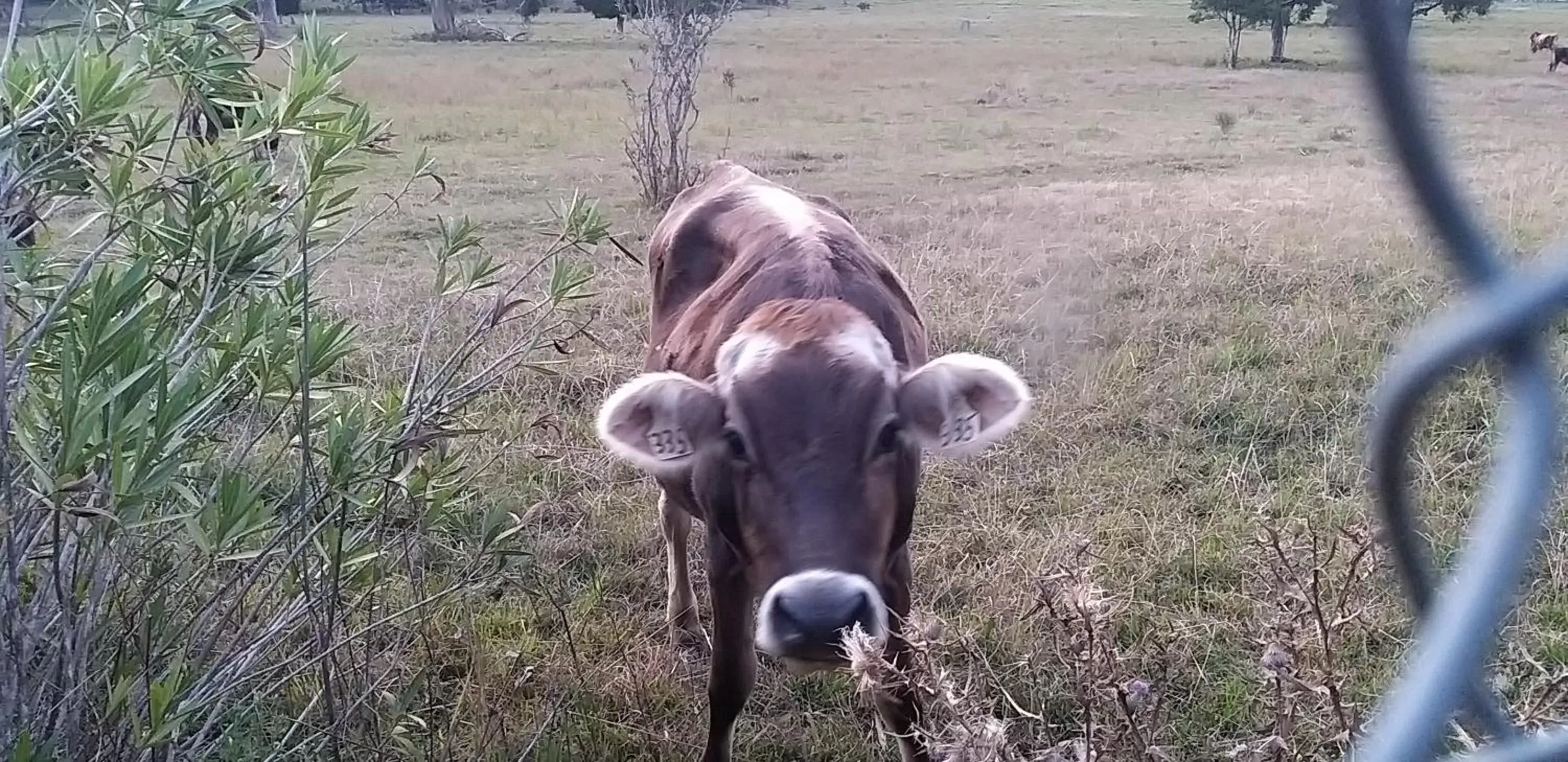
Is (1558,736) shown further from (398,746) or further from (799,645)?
(398,746)

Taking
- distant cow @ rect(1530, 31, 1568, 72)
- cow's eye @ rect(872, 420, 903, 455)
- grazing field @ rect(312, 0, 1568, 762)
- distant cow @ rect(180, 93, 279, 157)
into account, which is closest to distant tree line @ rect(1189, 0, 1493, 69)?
distant cow @ rect(1530, 31, 1568, 72)

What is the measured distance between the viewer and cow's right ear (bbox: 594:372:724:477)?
117 inches

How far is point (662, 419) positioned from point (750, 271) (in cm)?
86

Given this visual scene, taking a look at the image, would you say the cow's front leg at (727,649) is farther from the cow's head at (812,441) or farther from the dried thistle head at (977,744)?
the dried thistle head at (977,744)

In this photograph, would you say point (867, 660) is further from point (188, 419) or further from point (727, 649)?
point (727, 649)

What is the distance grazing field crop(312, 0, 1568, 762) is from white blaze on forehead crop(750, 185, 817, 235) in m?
1.23

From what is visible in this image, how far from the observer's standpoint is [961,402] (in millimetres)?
2975

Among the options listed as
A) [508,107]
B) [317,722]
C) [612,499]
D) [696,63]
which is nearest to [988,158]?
[696,63]

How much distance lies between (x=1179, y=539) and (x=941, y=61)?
76.9 feet

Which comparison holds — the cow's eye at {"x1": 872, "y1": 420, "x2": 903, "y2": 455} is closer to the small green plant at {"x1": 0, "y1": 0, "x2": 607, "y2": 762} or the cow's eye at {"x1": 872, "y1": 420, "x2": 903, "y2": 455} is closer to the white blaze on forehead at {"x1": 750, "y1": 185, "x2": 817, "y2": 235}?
the small green plant at {"x1": 0, "y1": 0, "x2": 607, "y2": 762}

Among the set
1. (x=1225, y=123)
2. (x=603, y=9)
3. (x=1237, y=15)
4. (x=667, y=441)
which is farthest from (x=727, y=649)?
(x=603, y=9)

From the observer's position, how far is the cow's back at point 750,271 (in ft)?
11.3

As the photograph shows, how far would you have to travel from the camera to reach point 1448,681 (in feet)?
2.13

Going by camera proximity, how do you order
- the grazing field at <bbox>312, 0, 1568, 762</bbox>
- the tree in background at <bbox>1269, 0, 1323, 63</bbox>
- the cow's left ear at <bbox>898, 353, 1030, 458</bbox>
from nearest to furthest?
the cow's left ear at <bbox>898, 353, 1030, 458</bbox>, the grazing field at <bbox>312, 0, 1568, 762</bbox>, the tree in background at <bbox>1269, 0, 1323, 63</bbox>
